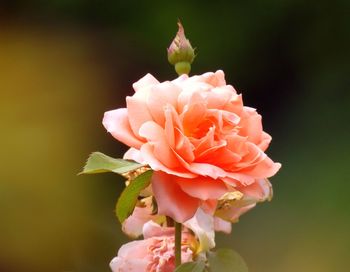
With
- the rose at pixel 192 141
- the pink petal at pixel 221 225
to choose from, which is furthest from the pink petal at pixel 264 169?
the pink petal at pixel 221 225

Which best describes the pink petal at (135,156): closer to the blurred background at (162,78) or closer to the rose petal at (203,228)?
the rose petal at (203,228)

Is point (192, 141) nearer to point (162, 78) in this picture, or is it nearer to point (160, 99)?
point (160, 99)

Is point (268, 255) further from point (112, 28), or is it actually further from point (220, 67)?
point (112, 28)

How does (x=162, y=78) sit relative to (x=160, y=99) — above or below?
above

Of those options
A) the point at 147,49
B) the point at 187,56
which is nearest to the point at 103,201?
the point at 147,49

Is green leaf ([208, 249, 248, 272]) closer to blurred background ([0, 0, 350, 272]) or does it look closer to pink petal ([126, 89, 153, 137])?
pink petal ([126, 89, 153, 137])

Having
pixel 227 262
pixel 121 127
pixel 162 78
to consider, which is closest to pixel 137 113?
pixel 121 127

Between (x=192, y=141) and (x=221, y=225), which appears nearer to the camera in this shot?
(x=192, y=141)
